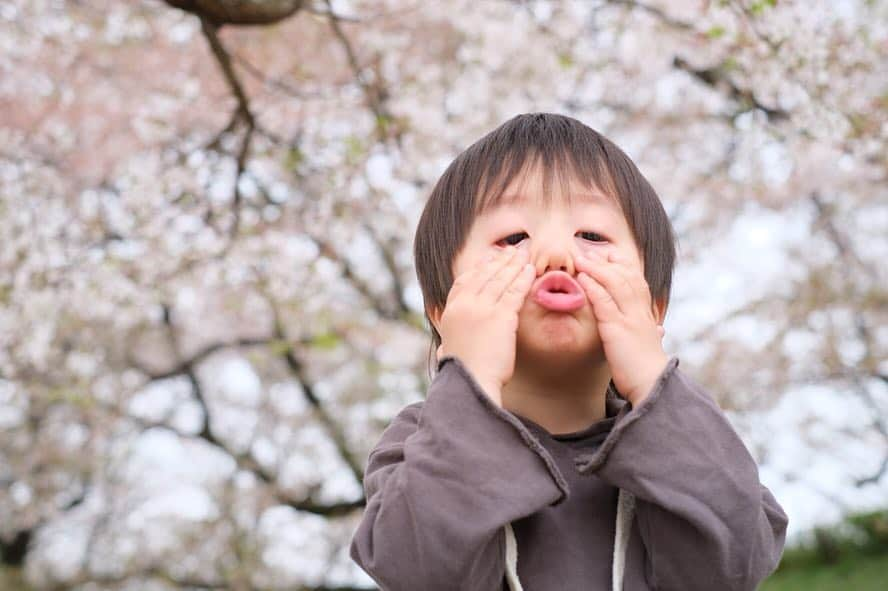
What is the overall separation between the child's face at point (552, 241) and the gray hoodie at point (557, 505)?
3.8 inches

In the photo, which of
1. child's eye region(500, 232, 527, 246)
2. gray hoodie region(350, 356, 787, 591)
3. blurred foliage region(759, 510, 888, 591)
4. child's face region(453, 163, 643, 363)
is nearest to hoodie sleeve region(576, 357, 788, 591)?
gray hoodie region(350, 356, 787, 591)

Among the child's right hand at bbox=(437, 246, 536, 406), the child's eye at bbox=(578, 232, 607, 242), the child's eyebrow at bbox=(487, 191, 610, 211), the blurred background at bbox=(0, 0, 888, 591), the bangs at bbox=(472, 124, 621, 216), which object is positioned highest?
the bangs at bbox=(472, 124, 621, 216)

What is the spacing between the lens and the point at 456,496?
96 cm

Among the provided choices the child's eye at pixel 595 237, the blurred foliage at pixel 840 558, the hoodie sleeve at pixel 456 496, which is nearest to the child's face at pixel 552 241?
the child's eye at pixel 595 237

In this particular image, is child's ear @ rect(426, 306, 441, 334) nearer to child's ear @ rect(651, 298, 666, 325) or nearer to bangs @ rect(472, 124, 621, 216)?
A: bangs @ rect(472, 124, 621, 216)

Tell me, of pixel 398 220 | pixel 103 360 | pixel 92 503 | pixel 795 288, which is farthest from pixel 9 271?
pixel 92 503

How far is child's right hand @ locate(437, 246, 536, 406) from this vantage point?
105 centimetres

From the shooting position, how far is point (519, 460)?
39.1 inches

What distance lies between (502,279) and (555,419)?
185mm

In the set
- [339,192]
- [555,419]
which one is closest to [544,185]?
[555,419]

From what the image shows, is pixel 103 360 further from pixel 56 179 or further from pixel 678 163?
pixel 678 163

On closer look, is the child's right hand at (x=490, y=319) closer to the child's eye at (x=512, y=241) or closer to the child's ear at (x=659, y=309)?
the child's eye at (x=512, y=241)

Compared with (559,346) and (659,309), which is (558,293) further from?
(659,309)

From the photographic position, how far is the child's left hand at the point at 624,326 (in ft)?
3.49
